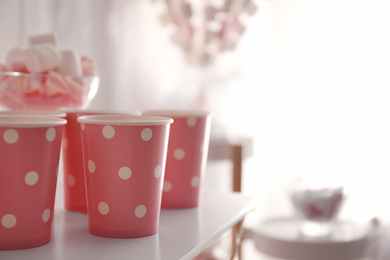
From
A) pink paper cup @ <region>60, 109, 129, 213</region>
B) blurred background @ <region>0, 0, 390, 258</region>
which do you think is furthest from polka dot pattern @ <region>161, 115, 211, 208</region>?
blurred background @ <region>0, 0, 390, 258</region>

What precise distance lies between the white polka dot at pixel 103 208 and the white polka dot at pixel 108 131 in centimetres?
7

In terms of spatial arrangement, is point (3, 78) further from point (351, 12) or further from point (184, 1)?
point (351, 12)

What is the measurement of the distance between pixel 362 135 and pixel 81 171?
5.19 feet

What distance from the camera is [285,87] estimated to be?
215 centimetres

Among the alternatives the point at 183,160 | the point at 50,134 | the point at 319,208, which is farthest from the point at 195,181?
the point at 319,208

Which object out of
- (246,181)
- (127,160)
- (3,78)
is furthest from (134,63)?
(127,160)

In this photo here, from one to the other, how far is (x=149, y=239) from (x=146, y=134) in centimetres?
11

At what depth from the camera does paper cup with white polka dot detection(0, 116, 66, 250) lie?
1.67 ft

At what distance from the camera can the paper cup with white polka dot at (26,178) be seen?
1.67ft

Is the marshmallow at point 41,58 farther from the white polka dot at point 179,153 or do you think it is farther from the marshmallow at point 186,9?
the marshmallow at point 186,9

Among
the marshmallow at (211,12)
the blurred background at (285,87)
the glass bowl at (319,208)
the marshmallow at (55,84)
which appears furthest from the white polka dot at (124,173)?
the marshmallow at (211,12)

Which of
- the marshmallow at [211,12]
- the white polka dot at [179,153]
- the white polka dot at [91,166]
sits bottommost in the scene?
the white polka dot at [179,153]

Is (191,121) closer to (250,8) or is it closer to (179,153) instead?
(179,153)

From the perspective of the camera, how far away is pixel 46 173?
54cm
